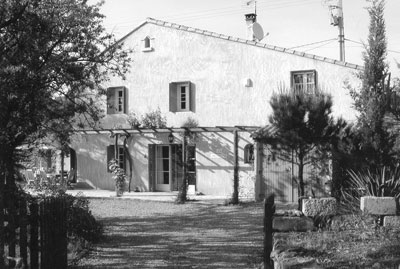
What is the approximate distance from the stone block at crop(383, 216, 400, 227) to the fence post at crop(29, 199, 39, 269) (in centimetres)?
454

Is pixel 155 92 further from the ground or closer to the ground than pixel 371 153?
further from the ground

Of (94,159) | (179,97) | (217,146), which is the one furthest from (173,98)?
(94,159)

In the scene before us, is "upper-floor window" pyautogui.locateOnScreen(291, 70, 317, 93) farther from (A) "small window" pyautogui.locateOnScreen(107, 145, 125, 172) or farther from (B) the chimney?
(A) "small window" pyautogui.locateOnScreen(107, 145, 125, 172)

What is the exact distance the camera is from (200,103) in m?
20.8

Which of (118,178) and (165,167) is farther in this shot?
(165,167)

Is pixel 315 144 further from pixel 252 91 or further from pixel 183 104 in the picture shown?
pixel 183 104

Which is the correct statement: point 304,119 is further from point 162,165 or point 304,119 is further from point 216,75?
point 162,165

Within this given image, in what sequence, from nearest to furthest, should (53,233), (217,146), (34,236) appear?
(34,236), (53,233), (217,146)

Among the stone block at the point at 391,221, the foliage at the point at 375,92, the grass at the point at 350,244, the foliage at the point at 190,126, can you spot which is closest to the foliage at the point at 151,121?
the foliage at the point at 190,126

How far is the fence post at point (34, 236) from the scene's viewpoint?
22.3 ft

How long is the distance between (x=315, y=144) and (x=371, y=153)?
18.5ft

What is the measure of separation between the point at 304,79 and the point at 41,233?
13.8m

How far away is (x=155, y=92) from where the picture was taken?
854 inches

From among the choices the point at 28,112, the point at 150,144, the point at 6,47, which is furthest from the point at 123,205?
the point at 6,47
